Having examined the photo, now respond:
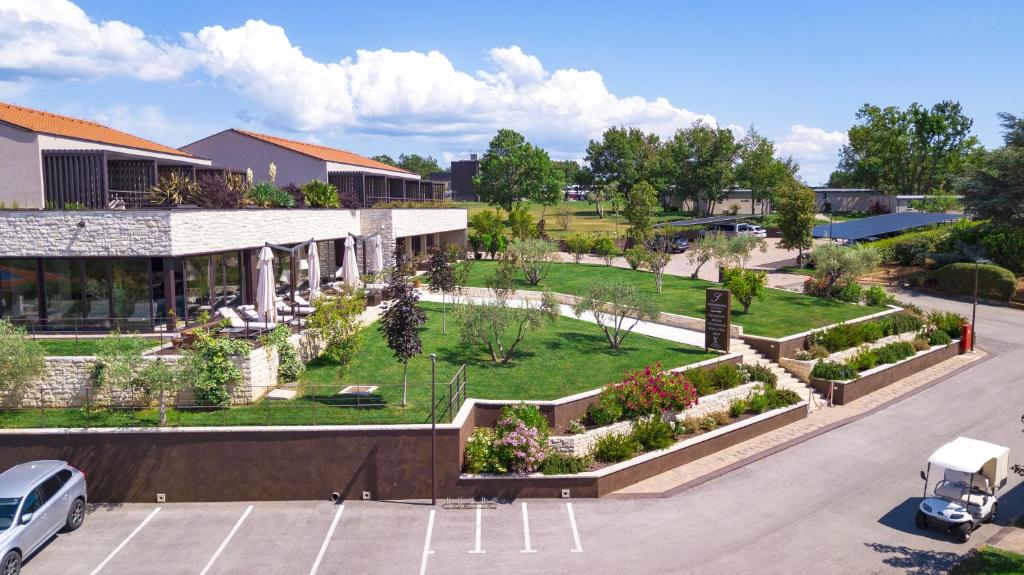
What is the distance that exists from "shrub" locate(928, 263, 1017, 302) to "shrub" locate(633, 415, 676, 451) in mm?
28653

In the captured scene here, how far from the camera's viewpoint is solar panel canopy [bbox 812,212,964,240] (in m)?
52.9

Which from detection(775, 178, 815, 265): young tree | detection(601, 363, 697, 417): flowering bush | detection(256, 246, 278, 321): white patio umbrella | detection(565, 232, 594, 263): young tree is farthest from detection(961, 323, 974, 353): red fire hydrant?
detection(256, 246, 278, 321): white patio umbrella

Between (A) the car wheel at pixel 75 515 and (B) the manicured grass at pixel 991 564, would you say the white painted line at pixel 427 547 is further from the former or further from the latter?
(B) the manicured grass at pixel 991 564

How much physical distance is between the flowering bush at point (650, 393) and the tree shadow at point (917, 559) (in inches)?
257

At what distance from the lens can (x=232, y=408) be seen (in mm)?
18156

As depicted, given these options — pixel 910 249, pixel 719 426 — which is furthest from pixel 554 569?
pixel 910 249

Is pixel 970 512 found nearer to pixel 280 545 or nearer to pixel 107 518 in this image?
pixel 280 545

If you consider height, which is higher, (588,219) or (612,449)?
(588,219)

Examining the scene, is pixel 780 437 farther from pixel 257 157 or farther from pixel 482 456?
pixel 257 157

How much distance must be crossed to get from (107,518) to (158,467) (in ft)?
4.78

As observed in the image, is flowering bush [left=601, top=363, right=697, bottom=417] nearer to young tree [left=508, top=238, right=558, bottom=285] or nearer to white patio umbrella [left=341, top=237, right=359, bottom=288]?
white patio umbrella [left=341, top=237, right=359, bottom=288]

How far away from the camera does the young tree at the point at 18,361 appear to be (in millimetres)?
17172

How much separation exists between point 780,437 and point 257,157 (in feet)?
98.6

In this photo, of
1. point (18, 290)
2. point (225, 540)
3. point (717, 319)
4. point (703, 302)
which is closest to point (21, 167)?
point (18, 290)
